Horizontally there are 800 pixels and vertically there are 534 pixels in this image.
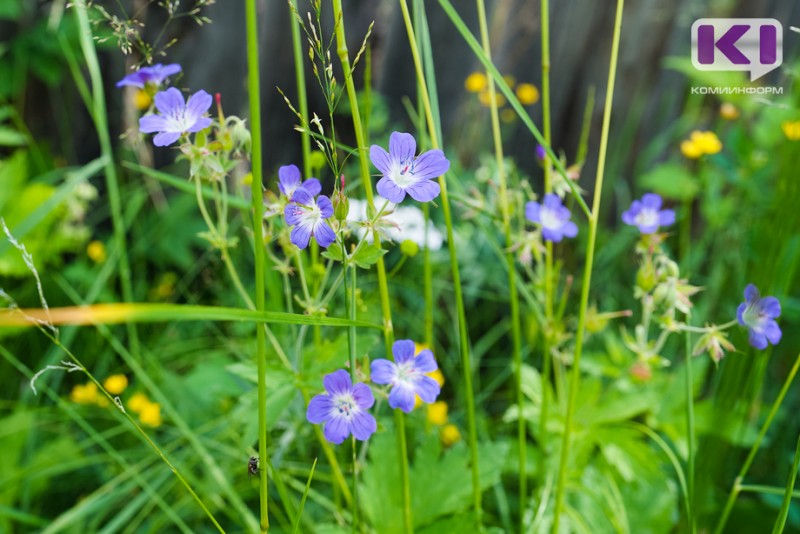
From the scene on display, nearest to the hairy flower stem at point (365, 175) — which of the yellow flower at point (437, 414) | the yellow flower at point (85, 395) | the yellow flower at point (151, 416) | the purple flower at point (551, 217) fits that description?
the purple flower at point (551, 217)

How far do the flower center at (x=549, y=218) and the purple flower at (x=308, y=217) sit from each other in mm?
449

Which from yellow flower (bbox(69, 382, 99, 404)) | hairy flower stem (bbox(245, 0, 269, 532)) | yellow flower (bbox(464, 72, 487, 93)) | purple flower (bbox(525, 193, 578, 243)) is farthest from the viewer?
yellow flower (bbox(464, 72, 487, 93))

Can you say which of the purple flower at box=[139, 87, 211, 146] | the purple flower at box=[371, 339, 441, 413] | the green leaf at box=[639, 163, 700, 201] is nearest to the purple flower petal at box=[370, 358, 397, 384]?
the purple flower at box=[371, 339, 441, 413]

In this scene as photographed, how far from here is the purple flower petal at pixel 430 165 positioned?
62cm

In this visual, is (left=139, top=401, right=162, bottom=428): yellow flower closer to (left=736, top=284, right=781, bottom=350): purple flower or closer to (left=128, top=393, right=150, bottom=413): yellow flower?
(left=128, top=393, right=150, bottom=413): yellow flower

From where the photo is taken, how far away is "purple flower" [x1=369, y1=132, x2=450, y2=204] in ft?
1.97

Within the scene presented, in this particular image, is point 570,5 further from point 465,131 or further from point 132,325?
point 132,325

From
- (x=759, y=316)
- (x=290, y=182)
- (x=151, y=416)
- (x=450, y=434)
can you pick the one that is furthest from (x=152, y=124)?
(x=450, y=434)

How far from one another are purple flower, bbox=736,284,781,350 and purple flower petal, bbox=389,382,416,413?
0.37 meters

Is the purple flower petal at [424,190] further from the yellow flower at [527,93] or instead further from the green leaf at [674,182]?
the yellow flower at [527,93]

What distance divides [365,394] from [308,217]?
17 cm

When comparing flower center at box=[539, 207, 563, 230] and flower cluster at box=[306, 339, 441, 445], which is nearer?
flower cluster at box=[306, 339, 441, 445]

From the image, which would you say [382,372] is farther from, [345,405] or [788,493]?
[788,493]

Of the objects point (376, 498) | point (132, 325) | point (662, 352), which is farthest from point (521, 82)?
point (376, 498)
